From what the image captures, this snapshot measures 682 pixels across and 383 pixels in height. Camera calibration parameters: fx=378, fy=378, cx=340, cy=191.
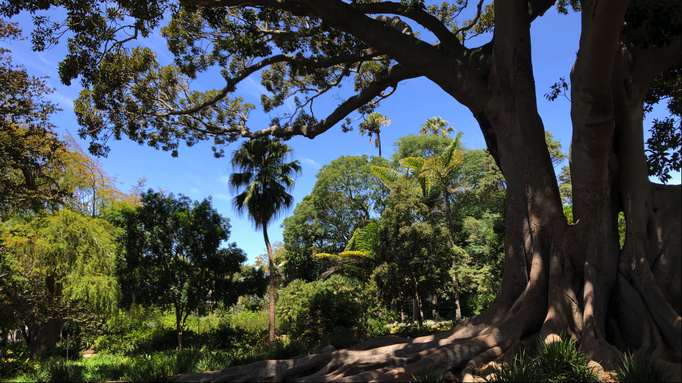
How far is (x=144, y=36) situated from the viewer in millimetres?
9367

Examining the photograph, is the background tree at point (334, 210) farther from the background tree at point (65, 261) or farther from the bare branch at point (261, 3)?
the bare branch at point (261, 3)

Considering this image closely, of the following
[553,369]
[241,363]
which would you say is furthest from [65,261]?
→ [553,369]

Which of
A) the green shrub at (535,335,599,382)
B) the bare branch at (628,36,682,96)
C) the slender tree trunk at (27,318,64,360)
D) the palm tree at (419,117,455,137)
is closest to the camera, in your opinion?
the green shrub at (535,335,599,382)

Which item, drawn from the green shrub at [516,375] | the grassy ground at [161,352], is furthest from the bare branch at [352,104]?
the green shrub at [516,375]

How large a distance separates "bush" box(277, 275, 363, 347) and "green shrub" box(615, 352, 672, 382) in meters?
11.7

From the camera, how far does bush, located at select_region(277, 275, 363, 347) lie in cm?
1543

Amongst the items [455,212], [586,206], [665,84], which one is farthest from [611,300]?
[455,212]

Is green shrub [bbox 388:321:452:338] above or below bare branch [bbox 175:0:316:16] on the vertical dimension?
below

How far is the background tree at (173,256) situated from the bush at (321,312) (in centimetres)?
276

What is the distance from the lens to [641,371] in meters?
3.83

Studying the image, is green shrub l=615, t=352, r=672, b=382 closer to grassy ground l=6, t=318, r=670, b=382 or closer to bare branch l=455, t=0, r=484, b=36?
grassy ground l=6, t=318, r=670, b=382

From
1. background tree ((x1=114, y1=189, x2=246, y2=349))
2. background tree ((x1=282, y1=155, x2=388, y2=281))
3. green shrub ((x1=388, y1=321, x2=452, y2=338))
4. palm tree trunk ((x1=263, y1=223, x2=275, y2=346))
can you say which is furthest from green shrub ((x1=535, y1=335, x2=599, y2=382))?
background tree ((x1=282, y1=155, x2=388, y2=281))

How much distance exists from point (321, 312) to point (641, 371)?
12.8 meters

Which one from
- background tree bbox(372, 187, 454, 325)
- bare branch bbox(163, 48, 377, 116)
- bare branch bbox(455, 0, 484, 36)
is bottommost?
background tree bbox(372, 187, 454, 325)
